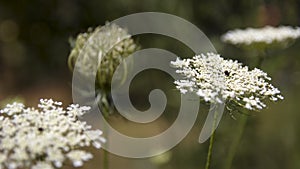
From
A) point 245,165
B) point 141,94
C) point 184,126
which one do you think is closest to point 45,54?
point 141,94

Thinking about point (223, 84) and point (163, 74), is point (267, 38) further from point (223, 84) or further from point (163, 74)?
point (163, 74)

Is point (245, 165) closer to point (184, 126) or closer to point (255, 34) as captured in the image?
point (184, 126)

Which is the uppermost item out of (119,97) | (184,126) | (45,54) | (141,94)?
(45,54)

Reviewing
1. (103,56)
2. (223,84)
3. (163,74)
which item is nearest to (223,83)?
(223,84)

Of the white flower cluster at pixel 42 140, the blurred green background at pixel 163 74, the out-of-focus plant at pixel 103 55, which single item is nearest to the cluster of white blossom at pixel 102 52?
the out-of-focus plant at pixel 103 55

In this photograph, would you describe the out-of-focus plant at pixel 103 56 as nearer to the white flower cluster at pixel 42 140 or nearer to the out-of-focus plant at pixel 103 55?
the out-of-focus plant at pixel 103 55

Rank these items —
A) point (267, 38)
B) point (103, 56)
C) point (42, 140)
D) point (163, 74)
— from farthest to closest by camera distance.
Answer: point (163, 74), point (267, 38), point (103, 56), point (42, 140)

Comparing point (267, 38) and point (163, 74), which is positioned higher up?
point (163, 74)
